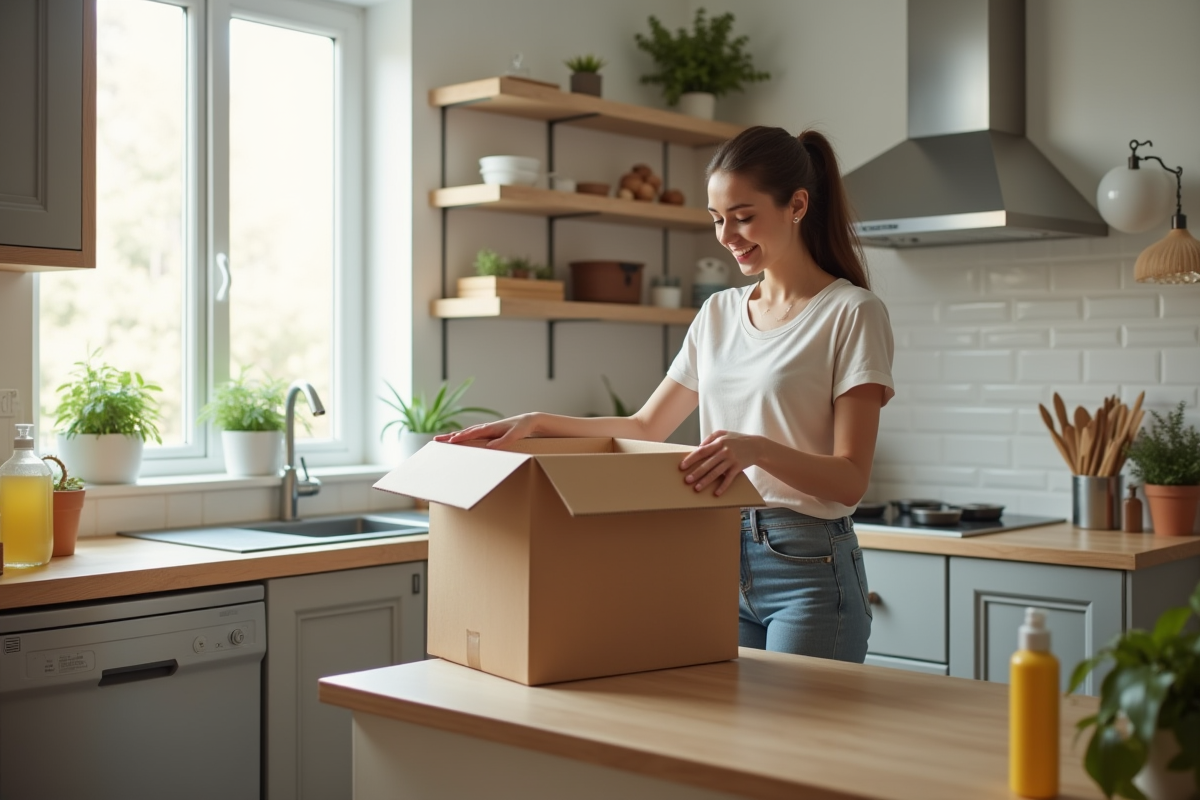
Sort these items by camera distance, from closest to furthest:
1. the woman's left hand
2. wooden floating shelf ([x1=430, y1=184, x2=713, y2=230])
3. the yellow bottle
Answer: the yellow bottle, the woman's left hand, wooden floating shelf ([x1=430, y1=184, x2=713, y2=230])

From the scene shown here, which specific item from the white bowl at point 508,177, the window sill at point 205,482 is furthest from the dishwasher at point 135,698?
the white bowl at point 508,177

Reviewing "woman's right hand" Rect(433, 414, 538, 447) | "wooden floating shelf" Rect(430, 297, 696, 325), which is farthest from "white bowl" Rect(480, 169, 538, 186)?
"woman's right hand" Rect(433, 414, 538, 447)

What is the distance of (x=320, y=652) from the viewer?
288 cm

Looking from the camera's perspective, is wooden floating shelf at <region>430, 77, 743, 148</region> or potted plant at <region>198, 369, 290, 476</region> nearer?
potted plant at <region>198, 369, 290, 476</region>

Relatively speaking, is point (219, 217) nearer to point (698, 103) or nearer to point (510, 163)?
point (510, 163)

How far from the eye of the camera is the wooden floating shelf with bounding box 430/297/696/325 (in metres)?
3.57

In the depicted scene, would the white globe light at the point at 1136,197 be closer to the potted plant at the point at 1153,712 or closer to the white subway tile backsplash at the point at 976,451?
the white subway tile backsplash at the point at 976,451

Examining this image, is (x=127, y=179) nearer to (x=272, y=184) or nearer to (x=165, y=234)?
(x=165, y=234)

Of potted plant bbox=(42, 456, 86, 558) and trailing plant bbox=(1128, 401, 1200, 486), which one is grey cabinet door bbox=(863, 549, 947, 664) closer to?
trailing plant bbox=(1128, 401, 1200, 486)

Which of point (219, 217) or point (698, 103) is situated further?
point (698, 103)

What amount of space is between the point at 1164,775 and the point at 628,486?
685 millimetres

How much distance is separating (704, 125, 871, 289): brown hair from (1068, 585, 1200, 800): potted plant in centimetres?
107

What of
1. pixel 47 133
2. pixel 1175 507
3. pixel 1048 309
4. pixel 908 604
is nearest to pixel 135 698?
pixel 47 133

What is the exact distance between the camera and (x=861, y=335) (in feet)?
6.48
